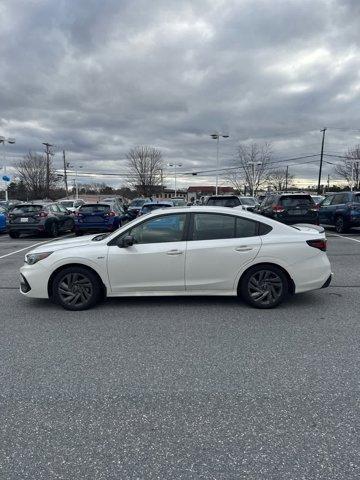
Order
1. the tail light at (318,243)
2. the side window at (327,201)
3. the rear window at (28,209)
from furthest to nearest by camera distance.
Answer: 1. the side window at (327,201)
2. the rear window at (28,209)
3. the tail light at (318,243)

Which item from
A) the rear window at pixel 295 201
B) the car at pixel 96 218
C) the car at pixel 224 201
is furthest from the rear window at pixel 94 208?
the rear window at pixel 295 201

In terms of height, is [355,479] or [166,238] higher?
[166,238]

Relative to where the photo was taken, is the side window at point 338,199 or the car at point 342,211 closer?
the car at point 342,211

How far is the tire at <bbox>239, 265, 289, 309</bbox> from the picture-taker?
18.3 ft

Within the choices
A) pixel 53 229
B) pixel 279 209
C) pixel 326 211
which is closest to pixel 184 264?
pixel 279 209

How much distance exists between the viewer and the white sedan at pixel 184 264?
5.55 m

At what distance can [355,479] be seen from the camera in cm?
229

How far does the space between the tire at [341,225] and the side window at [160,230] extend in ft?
38.9

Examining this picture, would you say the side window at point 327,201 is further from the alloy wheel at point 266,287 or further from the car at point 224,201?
the alloy wheel at point 266,287

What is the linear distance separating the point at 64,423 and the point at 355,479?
2.03 meters

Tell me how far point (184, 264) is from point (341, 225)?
40.1 feet

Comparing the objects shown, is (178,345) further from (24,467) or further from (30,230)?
(30,230)

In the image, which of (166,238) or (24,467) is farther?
(166,238)

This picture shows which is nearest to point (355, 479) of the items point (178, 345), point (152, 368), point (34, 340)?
point (152, 368)
